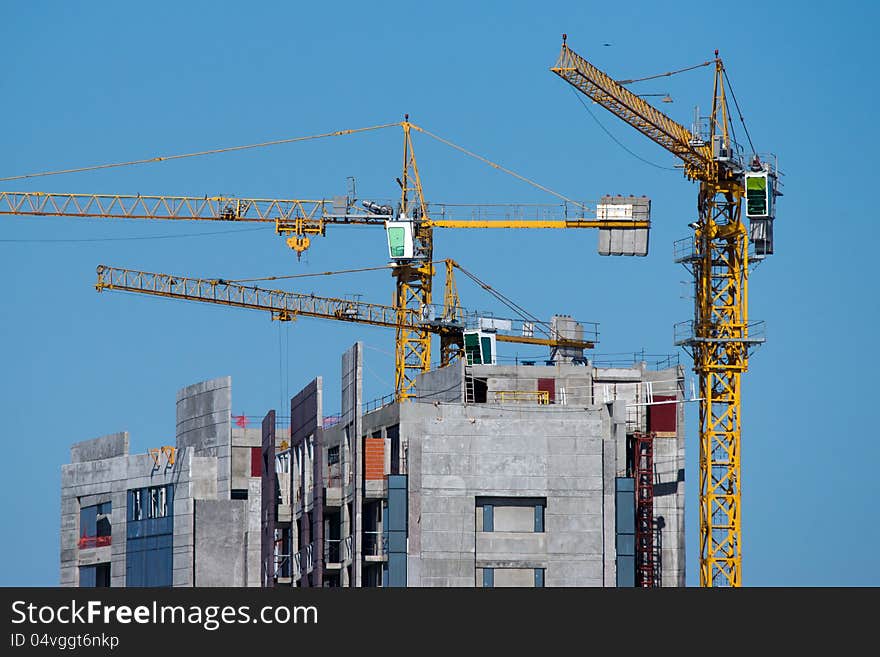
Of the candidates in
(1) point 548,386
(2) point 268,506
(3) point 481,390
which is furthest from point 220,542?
(1) point 548,386

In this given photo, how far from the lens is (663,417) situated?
561 feet

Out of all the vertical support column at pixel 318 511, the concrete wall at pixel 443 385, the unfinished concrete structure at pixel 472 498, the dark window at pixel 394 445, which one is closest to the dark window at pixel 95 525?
the concrete wall at pixel 443 385

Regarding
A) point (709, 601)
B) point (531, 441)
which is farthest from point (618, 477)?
point (709, 601)

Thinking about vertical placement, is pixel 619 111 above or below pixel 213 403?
above

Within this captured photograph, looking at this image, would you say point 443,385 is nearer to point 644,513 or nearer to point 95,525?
point 644,513

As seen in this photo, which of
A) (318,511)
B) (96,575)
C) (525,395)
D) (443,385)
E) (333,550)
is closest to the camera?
(318,511)

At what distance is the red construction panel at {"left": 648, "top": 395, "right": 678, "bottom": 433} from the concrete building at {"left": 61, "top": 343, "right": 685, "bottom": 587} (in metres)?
0.23

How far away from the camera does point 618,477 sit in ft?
484

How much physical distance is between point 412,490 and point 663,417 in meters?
31.6

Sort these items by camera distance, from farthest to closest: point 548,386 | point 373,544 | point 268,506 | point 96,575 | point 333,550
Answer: point 96,575
point 548,386
point 268,506
point 333,550
point 373,544

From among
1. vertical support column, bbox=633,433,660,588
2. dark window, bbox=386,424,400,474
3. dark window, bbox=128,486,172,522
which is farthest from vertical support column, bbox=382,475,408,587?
dark window, bbox=128,486,172,522

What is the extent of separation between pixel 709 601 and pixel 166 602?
2214 centimetres

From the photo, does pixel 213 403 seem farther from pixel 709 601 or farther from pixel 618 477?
pixel 709 601

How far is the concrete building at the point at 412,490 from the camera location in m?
145
